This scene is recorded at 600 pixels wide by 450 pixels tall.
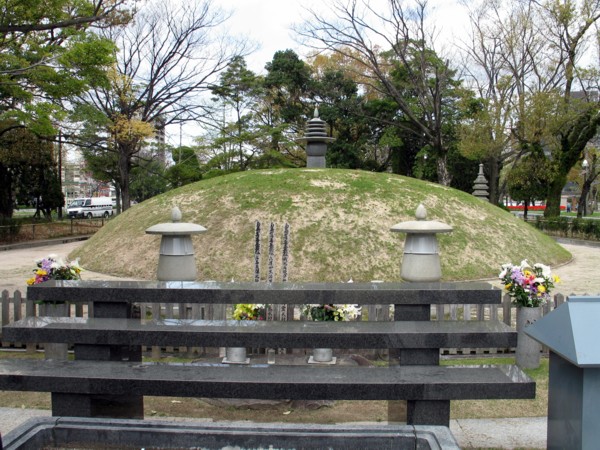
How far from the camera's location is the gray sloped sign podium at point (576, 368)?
2.83m

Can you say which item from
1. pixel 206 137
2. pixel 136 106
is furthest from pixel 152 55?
Answer: pixel 206 137

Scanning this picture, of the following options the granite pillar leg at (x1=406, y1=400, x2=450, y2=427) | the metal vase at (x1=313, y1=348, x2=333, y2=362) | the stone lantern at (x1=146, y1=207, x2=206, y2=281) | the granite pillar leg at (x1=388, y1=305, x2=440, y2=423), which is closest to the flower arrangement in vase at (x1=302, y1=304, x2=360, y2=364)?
the metal vase at (x1=313, y1=348, x2=333, y2=362)

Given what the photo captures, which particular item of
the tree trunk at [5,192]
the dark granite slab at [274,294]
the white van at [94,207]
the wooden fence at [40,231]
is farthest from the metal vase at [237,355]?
the white van at [94,207]

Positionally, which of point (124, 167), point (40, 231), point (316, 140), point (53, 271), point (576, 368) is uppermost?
point (316, 140)

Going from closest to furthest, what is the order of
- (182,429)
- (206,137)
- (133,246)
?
(182,429), (133,246), (206,137)

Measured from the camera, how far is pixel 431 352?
421 cm

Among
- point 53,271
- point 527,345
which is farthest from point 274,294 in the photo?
point 53,271

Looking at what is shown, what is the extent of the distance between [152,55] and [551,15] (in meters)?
24.3

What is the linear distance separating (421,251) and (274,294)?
5.89 metres

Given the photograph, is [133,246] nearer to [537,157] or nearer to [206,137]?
[206,137]

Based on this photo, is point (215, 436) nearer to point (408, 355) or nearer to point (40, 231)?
point (408, 355)

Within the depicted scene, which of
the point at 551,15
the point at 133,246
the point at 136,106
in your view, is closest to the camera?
the point at 133,246

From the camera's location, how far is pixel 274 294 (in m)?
4.29

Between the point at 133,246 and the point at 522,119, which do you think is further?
the point at 522,119
